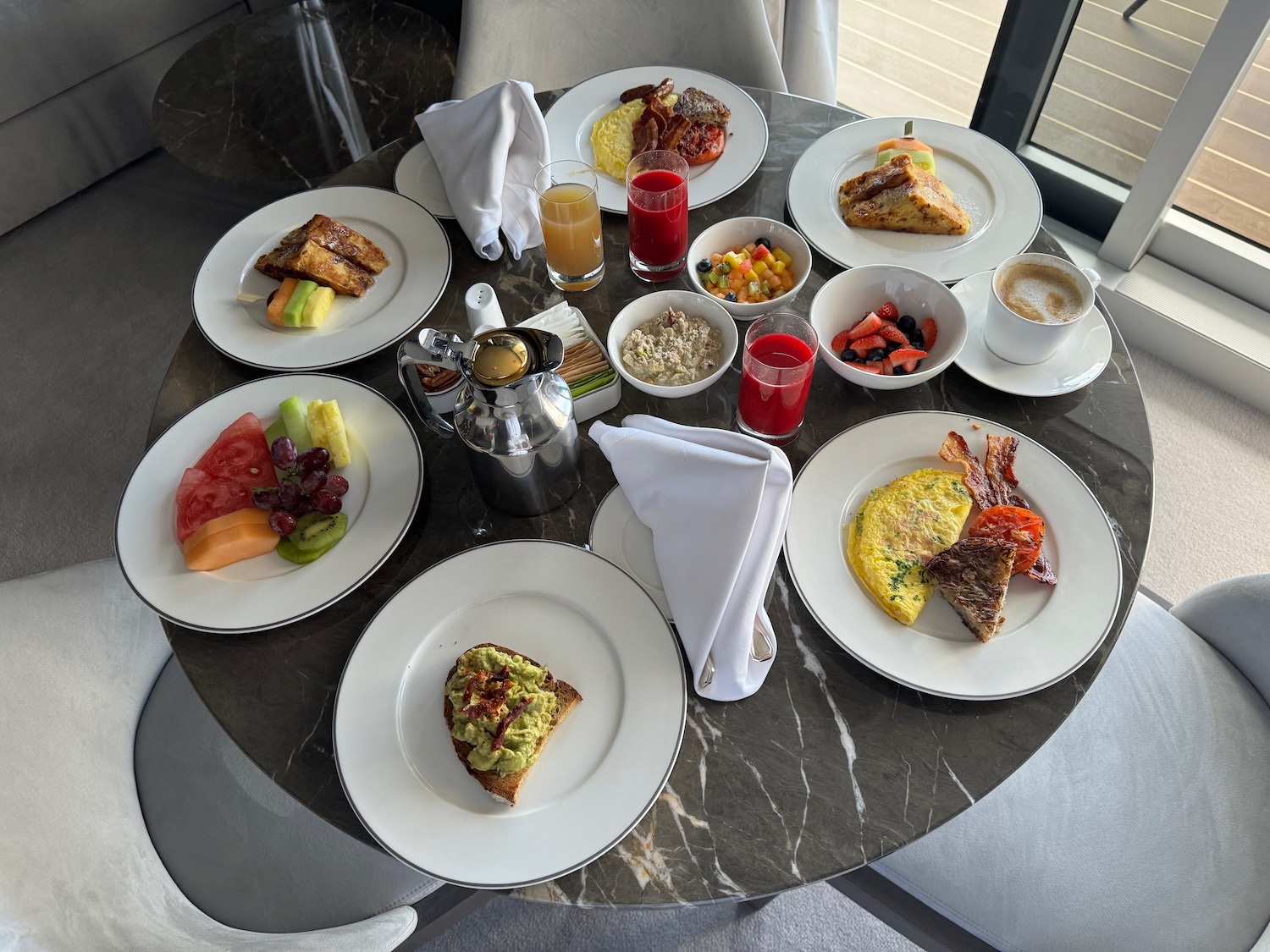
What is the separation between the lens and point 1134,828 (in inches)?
49.5

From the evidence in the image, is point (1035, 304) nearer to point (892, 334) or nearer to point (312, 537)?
point (892, 334)

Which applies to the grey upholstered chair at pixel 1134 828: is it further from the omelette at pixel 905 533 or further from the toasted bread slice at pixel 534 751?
the toasted bread slice at pixel 534 751

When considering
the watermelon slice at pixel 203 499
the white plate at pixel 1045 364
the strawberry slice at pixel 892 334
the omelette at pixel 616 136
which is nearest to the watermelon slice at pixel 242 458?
the watermelon slice at pixel 203 499

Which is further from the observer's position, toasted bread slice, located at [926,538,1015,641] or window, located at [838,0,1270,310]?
window, located at [838,0,1270,310]

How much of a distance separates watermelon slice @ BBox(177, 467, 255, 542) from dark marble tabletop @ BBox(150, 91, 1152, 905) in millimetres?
149

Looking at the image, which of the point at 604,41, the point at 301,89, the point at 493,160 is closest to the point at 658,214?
the point at 493,160

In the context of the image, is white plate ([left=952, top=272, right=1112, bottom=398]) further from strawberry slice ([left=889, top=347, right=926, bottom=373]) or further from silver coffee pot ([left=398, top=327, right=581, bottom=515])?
silver coffee pot ([left=398, top=327, right=581, bottom=515])

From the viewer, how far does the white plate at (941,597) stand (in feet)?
3.49

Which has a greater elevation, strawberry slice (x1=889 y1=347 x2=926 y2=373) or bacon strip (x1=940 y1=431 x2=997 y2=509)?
strawberry slice (x1=889 y1=347 x2=926 y2=373)

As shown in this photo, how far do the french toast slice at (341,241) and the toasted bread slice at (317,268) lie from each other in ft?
0.04

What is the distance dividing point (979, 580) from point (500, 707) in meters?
0.63

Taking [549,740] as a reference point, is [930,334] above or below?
above

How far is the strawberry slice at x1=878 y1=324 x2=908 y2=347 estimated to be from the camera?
1.34 m

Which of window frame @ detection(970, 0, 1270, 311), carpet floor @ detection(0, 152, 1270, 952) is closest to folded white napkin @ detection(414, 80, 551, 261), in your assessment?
carpet floor @ detection(0, 152, 1270, 952)
